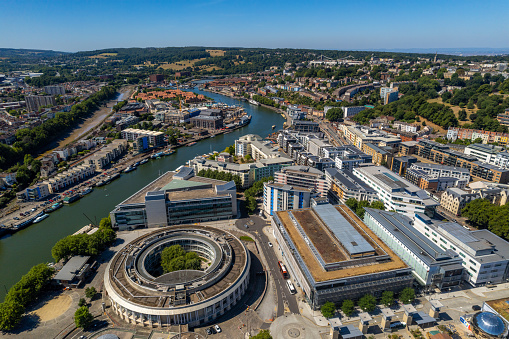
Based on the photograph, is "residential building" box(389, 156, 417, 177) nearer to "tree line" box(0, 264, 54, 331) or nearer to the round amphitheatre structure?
the round amphitheatre structure

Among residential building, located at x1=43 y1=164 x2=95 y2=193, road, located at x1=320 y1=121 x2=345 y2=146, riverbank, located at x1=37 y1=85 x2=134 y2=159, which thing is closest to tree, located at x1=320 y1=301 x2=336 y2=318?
residential building, located at x1=43 y1=164 x2=95 y2=193

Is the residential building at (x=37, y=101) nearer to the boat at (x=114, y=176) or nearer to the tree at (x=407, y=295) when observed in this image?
the boat at (x=114, y=176)

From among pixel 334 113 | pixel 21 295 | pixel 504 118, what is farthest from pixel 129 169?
pixel 504 118

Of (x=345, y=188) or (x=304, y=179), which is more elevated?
(x=304, y=179)

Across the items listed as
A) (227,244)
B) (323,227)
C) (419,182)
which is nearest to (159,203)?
(227,244)

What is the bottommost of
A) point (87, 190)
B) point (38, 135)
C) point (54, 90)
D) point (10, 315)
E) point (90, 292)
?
point (87, 190)

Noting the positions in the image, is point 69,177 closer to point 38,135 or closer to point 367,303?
point 38,135
